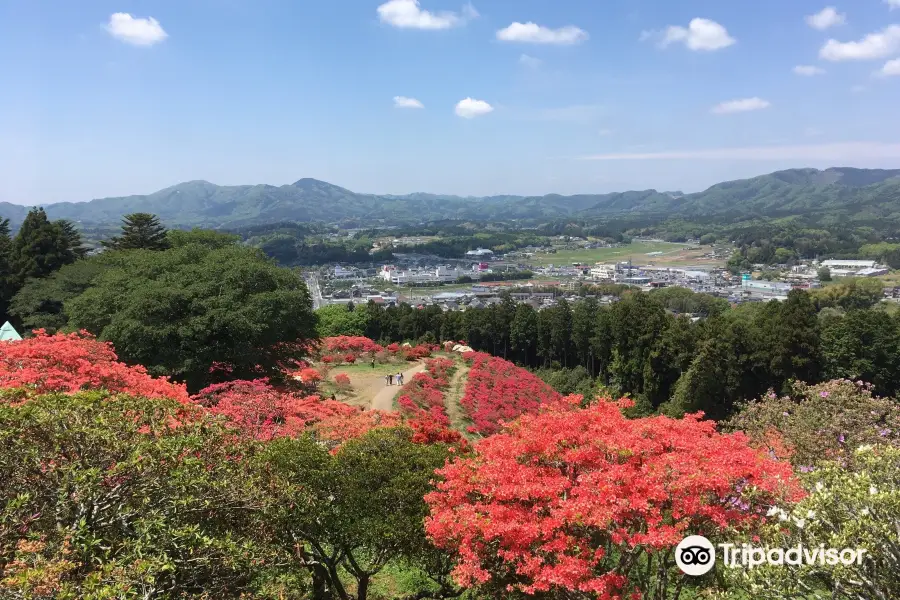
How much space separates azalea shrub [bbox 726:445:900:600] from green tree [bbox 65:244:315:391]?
13663mm

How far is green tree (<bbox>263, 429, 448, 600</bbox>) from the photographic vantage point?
628cm

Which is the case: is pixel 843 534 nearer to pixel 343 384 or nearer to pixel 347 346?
pixel 343 384

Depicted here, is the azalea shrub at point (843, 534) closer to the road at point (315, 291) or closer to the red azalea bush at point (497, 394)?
the red azalea bush at point (497, 394)

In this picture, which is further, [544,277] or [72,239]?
[544,277]

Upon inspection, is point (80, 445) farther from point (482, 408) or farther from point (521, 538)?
point (482, 408)

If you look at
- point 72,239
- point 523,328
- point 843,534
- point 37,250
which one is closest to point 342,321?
point 523,328

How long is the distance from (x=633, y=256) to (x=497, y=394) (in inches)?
4744

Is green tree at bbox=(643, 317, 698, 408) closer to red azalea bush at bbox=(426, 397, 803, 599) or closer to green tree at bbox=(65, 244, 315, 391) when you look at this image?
green tree at bbox=(65, 244, 315, 391)

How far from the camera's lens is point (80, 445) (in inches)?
199

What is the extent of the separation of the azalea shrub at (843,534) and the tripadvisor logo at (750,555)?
A: 47 mm

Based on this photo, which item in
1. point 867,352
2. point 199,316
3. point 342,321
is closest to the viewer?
point 199,316

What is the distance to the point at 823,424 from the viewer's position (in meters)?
11.0

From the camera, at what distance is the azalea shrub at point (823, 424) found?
10.1 meters

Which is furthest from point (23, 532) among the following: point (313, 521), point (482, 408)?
point (482, 408)
